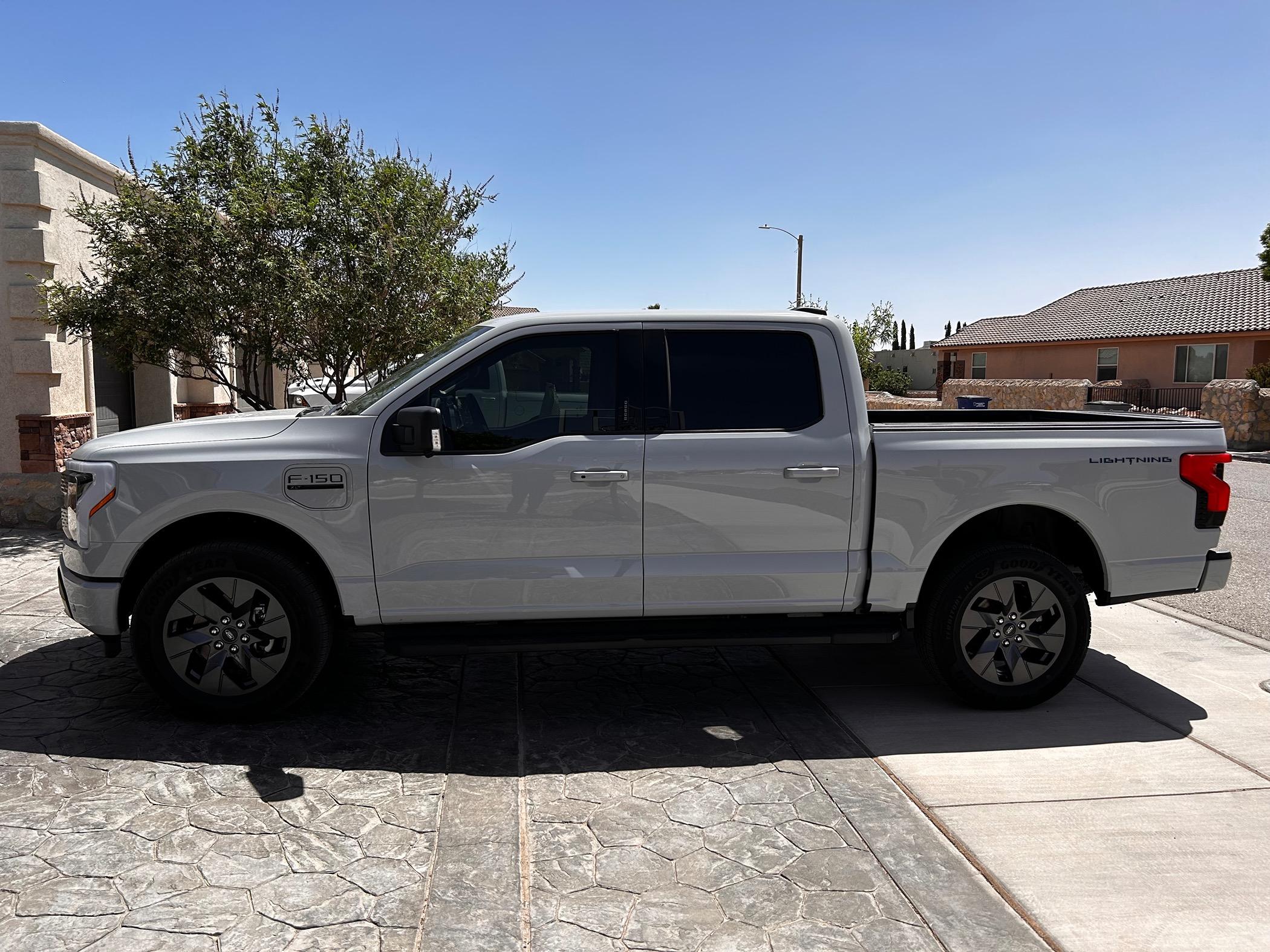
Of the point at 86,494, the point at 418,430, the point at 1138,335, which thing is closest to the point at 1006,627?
the point at 418,430

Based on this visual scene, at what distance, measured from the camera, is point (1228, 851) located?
3.84 metres

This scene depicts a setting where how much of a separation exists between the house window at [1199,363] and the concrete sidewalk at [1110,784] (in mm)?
34457

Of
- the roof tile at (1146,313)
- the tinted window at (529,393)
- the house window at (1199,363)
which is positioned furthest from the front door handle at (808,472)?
the house window at (1199,363)

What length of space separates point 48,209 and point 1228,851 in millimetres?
11425

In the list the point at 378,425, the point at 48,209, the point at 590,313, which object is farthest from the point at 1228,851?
the point at 48,209

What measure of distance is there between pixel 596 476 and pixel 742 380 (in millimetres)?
948

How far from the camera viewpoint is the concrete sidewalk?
11.3 feet

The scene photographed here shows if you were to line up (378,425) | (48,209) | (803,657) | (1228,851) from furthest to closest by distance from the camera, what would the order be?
(48,209), (803,657), (378,425), (1228,851)

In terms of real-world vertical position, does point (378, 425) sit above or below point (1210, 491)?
above

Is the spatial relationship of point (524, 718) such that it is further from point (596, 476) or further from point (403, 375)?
point (403, 375)

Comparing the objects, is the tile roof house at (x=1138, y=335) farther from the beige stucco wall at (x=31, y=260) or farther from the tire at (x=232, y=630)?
the tire at (x=232, y=630)

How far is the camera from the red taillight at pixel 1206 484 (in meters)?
5.21

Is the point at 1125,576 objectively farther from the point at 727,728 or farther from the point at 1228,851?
the point at 727,728

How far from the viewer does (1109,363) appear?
40.7 m
